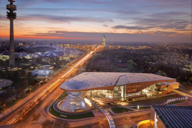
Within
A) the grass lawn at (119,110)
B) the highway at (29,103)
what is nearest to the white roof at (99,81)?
the grass lawn at (119,110)

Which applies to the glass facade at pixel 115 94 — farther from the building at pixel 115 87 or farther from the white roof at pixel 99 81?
the white roof at pixel 99 81

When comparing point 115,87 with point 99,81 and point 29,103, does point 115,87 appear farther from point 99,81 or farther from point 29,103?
point 29,103

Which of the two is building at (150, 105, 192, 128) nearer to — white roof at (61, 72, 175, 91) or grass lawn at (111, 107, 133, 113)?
grass lawn at (111, 107, 133, 113)

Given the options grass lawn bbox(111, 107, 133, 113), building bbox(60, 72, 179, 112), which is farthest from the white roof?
grass lawn bbox(111, 107, 133, 113)

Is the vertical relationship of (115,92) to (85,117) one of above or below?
above

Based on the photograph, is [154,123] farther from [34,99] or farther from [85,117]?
[34,99]

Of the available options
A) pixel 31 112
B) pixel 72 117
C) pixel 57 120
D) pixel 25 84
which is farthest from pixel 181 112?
pixel 25 84
